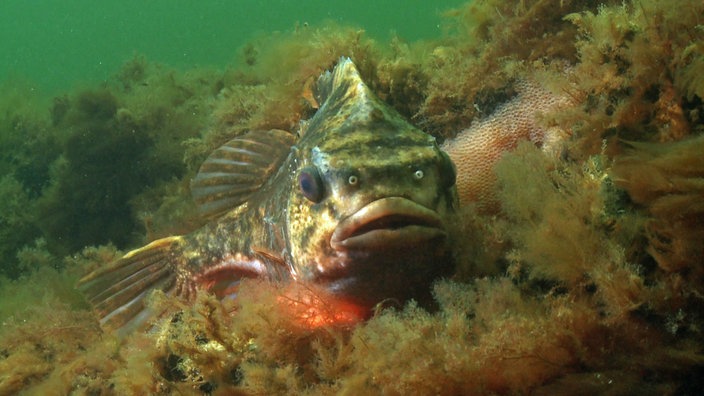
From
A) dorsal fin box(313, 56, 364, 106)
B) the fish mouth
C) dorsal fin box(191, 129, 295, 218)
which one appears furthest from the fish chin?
dorsal fin box(191, 129, 295, 218)

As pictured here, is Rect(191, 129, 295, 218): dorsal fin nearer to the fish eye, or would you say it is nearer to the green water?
the fish eye

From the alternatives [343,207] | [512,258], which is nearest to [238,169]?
[343,207]

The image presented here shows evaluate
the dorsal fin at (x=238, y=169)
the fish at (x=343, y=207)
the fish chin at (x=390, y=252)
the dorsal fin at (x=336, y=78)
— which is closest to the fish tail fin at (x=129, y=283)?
the fish at (x=343, y=207)

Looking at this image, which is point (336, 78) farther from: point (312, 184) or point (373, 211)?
point (373, 211)

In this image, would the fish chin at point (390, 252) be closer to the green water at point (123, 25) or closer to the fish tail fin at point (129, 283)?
the fish tail fin at point (129, 283)

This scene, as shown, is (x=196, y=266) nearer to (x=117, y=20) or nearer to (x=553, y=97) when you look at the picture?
(x=553, y=97)

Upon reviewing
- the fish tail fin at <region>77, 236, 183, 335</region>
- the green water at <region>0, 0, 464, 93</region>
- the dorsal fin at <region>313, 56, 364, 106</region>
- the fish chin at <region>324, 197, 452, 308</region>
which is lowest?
the fish tail fin at <region>77, 236, 183, 335</region>
